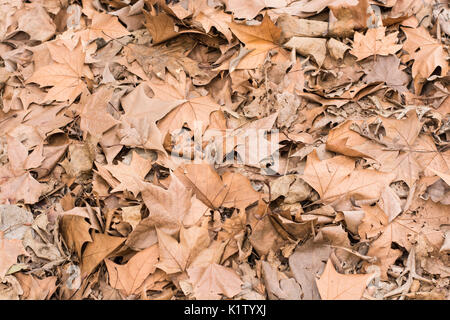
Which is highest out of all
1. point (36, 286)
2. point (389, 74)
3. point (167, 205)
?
point (389, 74)

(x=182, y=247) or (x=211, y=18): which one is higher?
(x=211, y=18)

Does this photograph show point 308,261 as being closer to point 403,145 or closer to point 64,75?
point 403,145

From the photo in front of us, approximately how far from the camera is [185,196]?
1661mm

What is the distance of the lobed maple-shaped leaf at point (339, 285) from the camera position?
149cm

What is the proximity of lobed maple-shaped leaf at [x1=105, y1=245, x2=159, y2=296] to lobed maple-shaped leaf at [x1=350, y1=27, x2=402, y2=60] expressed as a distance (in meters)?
1.38

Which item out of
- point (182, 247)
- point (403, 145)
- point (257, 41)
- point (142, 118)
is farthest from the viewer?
point (257, 41)

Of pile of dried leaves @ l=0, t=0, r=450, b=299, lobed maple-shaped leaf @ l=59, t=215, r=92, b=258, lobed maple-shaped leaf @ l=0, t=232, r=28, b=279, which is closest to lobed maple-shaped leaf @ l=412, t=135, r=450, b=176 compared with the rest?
pile of dried leaves @ l=0, t=0, r=450, b=299

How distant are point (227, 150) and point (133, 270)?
0.66 m

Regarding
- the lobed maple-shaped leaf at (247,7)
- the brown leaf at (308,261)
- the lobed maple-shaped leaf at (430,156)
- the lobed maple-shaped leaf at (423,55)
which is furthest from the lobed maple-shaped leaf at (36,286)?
the lobed maple-shaped leaf at (423,55)

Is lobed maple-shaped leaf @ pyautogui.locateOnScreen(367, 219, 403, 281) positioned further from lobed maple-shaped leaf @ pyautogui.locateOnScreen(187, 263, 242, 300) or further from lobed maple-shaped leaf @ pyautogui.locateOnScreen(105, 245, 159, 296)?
lobed maple-shaped leaf @ pyautogui.locateOnScreen(105, 245, 159, 296)

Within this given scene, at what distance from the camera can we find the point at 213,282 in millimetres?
1552

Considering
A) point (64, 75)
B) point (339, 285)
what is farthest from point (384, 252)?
point (64, 75)

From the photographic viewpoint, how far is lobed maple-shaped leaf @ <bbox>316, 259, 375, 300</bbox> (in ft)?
4.90

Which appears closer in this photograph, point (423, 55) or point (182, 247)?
point (182, 247)
